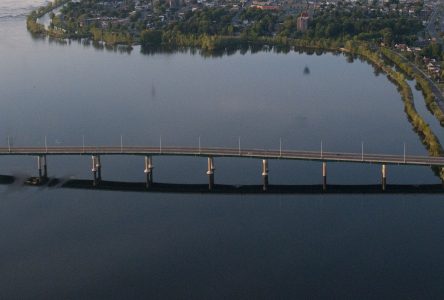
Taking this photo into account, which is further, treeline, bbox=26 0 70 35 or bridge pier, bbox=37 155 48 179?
treeline, bbox=26 0 70 35

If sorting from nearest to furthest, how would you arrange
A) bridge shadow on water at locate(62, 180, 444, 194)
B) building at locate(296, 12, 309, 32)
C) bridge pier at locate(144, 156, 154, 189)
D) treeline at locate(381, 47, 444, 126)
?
bridge shadow on water at locate(62, 180, 444, 194)
bridge pier at locate(144, 156, 154, 189)
treeline at locate(381, 47, 444, 126)
building at locate(296, 12, 309, 32)

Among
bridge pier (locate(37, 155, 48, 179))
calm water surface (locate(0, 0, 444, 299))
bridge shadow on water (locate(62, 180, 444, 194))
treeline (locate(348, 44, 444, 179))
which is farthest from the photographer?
treeline (locate(348, 44, 444, 179))

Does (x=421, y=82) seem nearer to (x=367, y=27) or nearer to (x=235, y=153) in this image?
(x=235, y=153)

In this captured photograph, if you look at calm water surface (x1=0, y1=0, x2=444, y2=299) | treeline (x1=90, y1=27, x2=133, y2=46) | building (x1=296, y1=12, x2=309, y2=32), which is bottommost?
calm water surface (x1=0, y1=0, x2=444, y2=299)

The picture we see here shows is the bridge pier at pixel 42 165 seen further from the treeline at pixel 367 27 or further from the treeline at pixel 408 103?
the treeline at pixel 367 27

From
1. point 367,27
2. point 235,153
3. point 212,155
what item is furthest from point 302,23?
point 212,155

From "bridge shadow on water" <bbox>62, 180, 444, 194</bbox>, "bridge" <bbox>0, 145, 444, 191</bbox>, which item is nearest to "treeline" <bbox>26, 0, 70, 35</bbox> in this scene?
"bridge" <bbox>0, 145, 444, 191</bbox>

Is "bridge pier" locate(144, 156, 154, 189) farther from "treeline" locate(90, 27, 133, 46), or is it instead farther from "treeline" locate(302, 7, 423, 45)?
"treeline" locate(302, 7, 423, 45)

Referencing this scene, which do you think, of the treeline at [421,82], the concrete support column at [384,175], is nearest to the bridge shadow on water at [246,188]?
the concrete support column at [384,175]
